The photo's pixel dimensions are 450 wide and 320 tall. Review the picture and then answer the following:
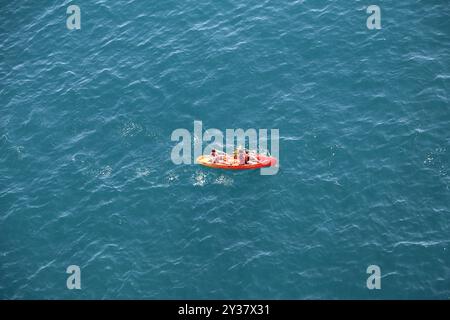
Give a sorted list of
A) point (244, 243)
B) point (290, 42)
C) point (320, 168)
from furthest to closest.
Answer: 1. point (290, 42)
2. point (320, 168)
3. point (244, 243)

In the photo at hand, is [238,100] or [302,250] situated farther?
[238,100]

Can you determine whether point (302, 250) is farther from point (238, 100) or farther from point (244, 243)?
point (238, 100)

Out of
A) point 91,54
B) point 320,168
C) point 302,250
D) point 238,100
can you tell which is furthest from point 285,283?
point 91,54

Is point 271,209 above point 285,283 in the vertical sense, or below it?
above
